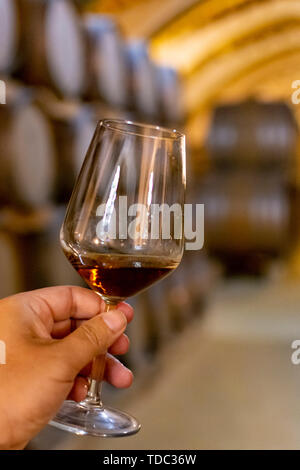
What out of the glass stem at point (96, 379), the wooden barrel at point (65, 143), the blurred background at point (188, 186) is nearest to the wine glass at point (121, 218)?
the glass stem at point (96, 379)

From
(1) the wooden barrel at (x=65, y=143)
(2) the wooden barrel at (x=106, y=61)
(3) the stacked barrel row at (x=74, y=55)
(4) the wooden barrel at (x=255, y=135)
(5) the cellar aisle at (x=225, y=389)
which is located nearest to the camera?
(5) the cellar aisle at (x=225, y=389)

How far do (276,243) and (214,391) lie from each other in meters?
1.78

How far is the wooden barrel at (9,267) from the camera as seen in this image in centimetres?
125

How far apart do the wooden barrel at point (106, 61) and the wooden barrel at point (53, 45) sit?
9 cm

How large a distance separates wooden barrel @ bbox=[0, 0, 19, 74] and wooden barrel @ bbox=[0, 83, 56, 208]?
0.06 m

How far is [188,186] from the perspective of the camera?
2.29 meters

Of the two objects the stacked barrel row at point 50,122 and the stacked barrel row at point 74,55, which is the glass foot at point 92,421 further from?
the stacked barrel row at point 74,55

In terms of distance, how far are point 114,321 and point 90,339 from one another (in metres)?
0.03

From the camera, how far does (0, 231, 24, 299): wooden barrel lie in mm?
1254

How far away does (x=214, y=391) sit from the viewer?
157 cm

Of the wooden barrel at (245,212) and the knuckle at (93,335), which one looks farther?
the wooden barrel at (245,212)

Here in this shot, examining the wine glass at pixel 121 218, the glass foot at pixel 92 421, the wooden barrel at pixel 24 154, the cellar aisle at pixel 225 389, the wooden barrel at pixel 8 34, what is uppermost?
the wooden barrel at pixel 8 34

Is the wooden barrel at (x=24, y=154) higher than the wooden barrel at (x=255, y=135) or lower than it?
lower

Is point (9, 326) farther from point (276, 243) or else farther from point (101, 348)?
point (276, 243)
